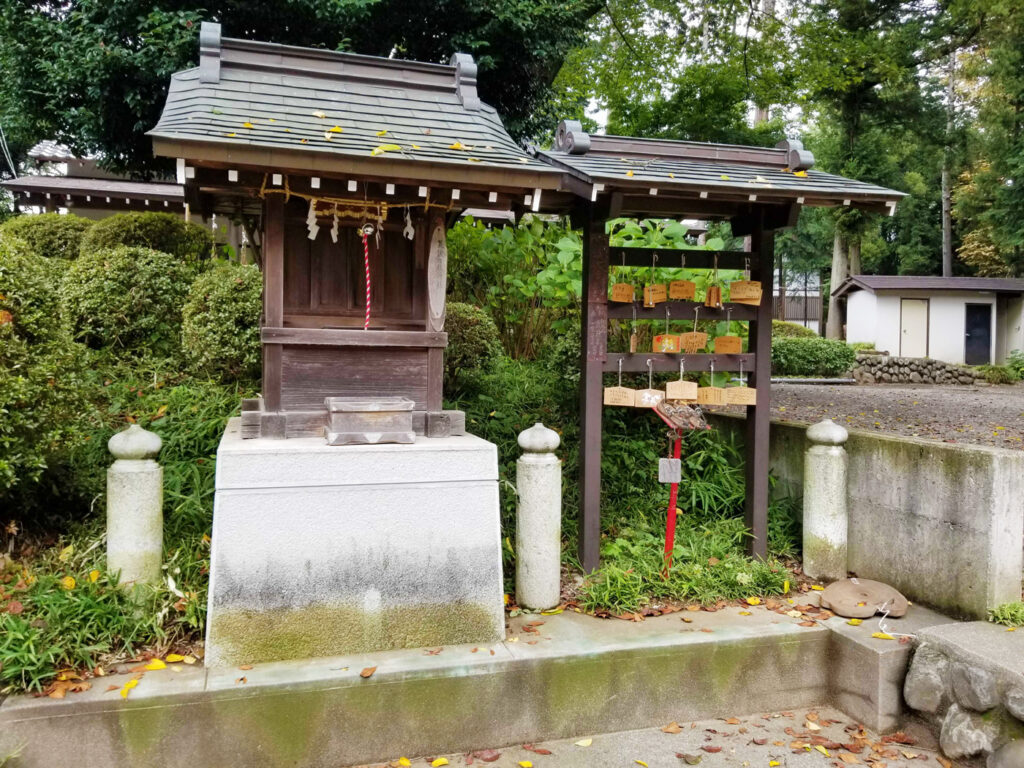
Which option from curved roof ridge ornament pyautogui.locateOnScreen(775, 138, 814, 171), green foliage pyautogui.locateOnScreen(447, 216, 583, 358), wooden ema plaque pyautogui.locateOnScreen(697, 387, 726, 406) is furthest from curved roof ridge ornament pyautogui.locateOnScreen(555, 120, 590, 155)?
green foliage pyautogui.locateOnScreen(447, 216, 583, 358)

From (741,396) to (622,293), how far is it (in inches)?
46.3

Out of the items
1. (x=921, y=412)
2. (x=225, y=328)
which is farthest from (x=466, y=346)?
(x=921, y=412)

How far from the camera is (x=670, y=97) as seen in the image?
13.1 meters

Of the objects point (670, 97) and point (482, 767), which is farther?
point (670, 97)

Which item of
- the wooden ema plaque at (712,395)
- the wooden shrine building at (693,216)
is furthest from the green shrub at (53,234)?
the wooden ema plaque at (712,395)

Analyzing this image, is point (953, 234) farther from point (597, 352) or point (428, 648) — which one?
point (428, 648)

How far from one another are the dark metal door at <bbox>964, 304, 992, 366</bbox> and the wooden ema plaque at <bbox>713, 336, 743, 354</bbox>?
21233 millimetres

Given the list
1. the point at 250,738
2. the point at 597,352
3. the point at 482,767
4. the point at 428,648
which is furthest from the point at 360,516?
the point at 597,352

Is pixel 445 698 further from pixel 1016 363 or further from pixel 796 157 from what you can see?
pixel 1016 363

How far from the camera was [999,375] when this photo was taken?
1895cm

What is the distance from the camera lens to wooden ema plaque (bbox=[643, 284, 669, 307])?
16.5ft

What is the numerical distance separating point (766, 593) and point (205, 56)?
535 cm

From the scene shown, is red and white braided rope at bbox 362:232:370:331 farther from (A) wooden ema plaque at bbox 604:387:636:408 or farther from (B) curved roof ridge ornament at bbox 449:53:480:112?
(A) wooden ema plaque at bbox 604:387:636:408

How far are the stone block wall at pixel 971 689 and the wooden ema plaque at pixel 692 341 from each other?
2308mm
